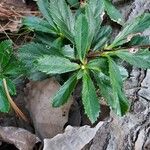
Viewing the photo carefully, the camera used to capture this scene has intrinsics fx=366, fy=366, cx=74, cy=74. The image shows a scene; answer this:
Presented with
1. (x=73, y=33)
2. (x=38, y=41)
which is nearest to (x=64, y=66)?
(x=73, y=33)

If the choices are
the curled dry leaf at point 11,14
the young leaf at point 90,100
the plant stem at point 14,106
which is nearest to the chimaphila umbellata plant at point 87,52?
the young leaf at point 90,100

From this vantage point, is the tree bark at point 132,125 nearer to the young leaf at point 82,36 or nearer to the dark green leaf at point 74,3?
the young leaf at point 82,36

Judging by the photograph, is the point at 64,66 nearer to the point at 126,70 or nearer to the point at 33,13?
the point at 126,70

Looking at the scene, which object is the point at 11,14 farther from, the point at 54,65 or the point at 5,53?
Answer: the point at 54,65

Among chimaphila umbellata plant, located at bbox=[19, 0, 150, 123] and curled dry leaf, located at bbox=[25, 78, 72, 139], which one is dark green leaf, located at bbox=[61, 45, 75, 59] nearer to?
chimaphila umbellata plant, located at bbox=[19, 0, 150, 123]

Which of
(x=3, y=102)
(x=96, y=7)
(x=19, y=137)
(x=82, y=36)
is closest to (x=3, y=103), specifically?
(x=3, y=102)

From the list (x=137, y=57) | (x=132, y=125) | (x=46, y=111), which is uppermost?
(x=137, y=57)
